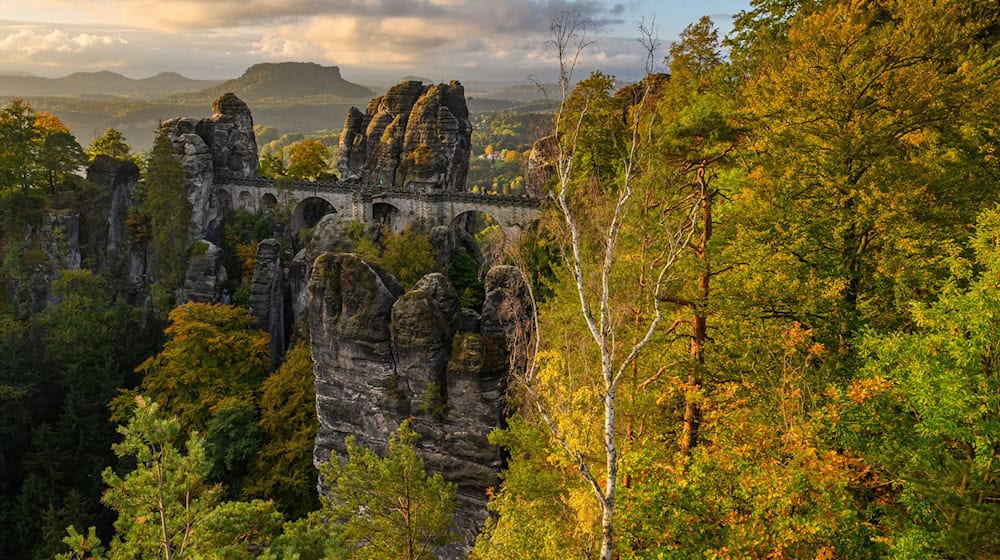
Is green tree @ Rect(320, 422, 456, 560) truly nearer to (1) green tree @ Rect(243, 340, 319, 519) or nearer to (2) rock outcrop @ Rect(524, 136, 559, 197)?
(1) green tree @ Rect(243, 340, 319, 519)

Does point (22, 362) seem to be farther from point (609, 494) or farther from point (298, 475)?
point (609, 494)

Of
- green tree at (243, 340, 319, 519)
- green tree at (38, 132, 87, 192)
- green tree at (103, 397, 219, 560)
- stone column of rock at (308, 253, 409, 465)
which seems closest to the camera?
green tree at (103, 397, 219, 560)

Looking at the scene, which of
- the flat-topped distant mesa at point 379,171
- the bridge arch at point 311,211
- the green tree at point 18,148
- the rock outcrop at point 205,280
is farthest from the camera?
the bridge arch at point 311,211

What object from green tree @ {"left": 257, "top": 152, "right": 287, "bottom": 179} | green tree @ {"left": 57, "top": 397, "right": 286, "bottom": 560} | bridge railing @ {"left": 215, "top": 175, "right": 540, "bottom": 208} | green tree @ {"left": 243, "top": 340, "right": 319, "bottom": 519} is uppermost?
green tree @ {"left": 257, "top": 152, "right": 287, "bottom": 179}

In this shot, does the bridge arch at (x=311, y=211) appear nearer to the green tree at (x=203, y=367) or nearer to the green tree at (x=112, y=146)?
the green tree at (x=112, y=146)

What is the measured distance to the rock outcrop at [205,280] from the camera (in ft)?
132

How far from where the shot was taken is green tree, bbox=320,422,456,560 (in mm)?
15055

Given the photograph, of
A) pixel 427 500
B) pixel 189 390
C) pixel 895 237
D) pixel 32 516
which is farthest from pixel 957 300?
pixel 32 516

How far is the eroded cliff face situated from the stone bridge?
17444 mm

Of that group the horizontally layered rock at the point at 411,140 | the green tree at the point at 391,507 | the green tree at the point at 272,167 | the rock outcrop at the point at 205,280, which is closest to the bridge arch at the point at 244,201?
the green tree at the point at 272,167

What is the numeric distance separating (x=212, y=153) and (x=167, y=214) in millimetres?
9321

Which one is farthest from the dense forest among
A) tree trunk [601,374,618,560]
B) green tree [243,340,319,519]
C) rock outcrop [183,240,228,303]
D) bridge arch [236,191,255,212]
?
bridge arch [236,191,255,212]

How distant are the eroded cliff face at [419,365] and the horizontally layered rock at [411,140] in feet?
79.8

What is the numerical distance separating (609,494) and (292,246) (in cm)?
4321
